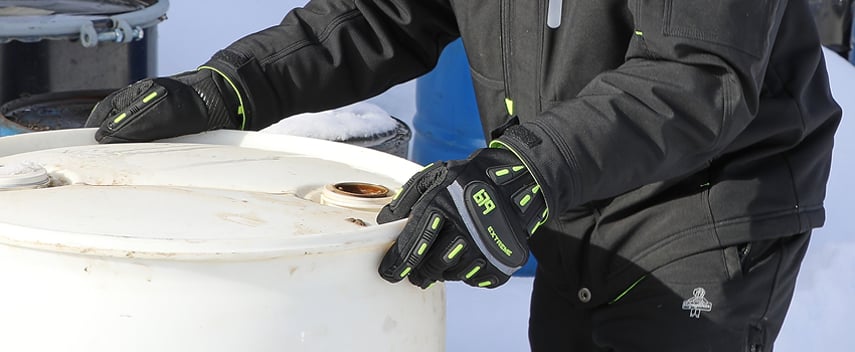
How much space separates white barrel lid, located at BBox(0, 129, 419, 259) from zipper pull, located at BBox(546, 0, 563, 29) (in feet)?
0.92

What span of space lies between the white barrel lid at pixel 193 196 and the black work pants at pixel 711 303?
1.40ft

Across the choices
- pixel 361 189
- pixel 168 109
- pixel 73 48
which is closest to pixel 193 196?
pixel 361 189

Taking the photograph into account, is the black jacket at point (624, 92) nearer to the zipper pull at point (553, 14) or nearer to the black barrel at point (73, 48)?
the zipper pull at point (553, 14)

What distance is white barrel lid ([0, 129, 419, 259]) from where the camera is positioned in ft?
3.80

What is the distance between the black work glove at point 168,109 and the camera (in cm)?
167

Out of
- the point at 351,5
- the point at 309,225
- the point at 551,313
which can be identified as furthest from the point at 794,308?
the point at 309,225

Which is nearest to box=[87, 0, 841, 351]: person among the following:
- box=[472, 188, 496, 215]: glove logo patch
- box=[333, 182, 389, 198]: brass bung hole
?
box=[472, 188, 496, 215]: glove logo patch

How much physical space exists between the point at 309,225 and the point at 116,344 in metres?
0.26

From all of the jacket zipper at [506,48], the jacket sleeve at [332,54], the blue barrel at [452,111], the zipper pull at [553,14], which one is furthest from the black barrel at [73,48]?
the zipper pull at [553,14]

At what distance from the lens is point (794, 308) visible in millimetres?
2990

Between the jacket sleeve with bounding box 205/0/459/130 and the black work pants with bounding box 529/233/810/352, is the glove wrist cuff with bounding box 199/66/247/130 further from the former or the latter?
the black work pants with bounding box 529/233/810/352

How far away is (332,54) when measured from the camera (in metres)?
1.84

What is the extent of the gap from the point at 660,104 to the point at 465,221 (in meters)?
0.31

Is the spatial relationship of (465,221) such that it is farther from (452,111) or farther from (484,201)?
(452,111)
